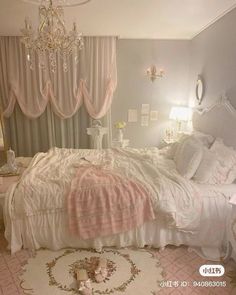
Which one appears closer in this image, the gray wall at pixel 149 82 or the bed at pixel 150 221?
the bed at pixel 150 221

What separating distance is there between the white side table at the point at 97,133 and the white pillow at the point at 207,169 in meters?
2.11

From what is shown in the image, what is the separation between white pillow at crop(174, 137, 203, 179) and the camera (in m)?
2.75

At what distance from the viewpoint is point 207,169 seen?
264cm

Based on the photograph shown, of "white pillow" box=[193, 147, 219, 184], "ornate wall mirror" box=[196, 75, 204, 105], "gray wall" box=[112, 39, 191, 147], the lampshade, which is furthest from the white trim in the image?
"white pillow" box=[193, 147, 219, 184]

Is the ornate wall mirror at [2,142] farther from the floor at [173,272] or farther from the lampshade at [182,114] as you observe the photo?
the lampshade at [182,114]

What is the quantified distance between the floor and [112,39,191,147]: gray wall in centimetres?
267

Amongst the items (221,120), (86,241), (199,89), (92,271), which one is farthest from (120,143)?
(92,271)

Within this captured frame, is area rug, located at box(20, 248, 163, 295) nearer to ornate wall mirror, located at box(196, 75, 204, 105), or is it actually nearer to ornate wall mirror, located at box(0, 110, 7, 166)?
ornate wall mirror, located at box(0, 110, 7, 166)

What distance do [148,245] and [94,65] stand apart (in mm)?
3163

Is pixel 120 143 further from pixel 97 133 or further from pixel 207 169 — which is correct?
pixel 207 169

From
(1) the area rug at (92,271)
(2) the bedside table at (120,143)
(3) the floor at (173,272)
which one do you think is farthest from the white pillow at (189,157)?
(2) the bedside table at (120,143)

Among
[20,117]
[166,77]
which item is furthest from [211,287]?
[20,117]

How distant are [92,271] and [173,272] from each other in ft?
2.38

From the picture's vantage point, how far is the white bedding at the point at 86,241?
239 centimetres
